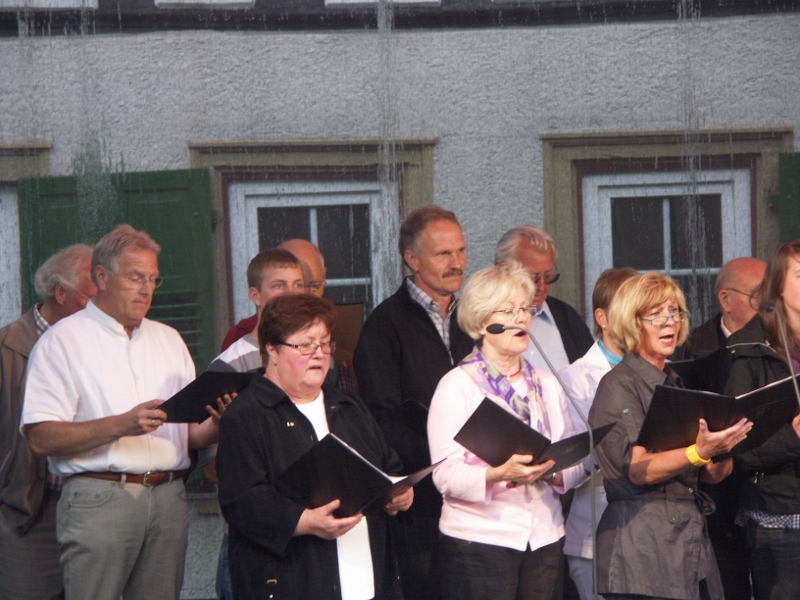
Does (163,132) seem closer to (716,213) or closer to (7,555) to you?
(7,555)

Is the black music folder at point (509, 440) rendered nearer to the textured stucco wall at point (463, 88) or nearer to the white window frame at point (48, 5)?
the textured stucco wall at point (463, 88)

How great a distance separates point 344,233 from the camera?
5.47 m

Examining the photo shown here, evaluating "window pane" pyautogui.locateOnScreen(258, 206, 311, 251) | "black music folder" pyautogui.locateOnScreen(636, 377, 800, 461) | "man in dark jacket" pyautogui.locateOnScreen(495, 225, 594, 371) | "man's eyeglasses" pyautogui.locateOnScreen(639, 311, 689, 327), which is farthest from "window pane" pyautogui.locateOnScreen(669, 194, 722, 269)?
"black music folder" pyautogui.locateOnScreen(636, 377, 800, 461)

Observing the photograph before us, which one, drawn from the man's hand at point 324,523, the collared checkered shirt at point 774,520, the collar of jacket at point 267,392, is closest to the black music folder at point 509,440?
the man's hand at point 324,523

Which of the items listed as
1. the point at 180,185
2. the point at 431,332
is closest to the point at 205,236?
the point at 180,185

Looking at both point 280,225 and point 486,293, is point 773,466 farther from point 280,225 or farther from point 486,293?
point 280,225

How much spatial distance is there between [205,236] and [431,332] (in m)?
1.89

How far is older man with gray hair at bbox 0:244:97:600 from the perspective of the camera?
4000mm

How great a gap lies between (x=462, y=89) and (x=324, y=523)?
3.15m

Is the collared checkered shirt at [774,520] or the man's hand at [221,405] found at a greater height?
the man's hand at [221,405]

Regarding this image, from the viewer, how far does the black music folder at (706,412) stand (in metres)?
2.84

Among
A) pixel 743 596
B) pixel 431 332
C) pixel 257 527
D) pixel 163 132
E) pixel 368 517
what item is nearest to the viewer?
pixel 257 527

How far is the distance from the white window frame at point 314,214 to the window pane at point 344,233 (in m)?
0.03

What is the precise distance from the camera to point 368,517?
3125 millimetres
